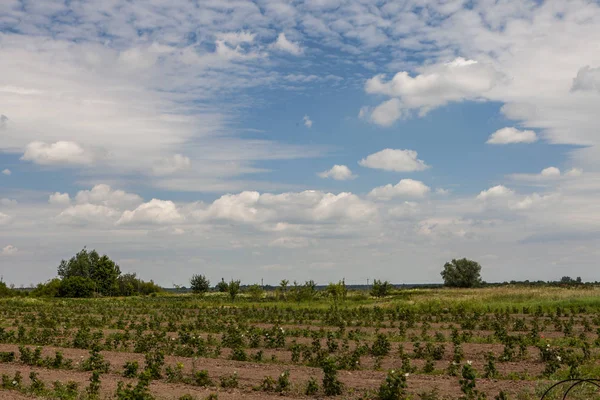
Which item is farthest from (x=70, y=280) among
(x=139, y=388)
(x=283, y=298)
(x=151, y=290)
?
(x=139, y=388)

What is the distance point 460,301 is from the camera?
1518 inches

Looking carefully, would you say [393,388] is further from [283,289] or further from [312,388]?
[283,289]

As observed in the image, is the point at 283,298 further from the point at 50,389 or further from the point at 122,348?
the point at 50,389

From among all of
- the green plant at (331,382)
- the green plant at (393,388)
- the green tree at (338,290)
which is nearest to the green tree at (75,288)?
the green tree at (338,290)

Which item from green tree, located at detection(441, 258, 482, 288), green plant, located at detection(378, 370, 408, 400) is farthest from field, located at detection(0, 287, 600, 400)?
green tree, located at detection(441, 258, 482, 288)

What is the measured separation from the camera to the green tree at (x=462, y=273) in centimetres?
8675

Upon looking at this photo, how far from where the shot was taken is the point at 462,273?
8700 cm

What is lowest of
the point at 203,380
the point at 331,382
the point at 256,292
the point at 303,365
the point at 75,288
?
the point at 303,365

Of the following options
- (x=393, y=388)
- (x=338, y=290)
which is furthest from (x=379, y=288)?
(x=393, y=388)

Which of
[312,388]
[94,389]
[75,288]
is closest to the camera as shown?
[94,389]

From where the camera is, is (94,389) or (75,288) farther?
(75,288)

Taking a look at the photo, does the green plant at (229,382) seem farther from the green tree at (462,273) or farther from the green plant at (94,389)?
the green tree at (462,273)

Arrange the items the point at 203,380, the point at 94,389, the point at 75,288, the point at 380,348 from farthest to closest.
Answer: the point at 75,288 < the point at 380,348 < the point at 203,380 < the point at 94,389

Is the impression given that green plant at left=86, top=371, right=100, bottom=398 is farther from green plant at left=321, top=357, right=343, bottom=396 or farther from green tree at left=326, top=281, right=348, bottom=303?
green tree at left=326, top=281, right=348, bottom=303
